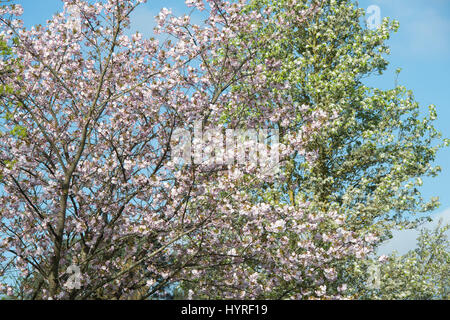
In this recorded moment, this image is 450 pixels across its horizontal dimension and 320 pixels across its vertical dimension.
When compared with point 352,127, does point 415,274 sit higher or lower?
lower

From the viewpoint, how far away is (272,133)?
12.5 metres

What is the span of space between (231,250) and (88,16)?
6.81m

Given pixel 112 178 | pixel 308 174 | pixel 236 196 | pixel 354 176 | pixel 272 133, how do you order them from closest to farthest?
pixel 236 196 < pixel 112 178 < pixel 272 133 < pixel 308 174 < pixel 354 176

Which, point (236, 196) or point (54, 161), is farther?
point (54, 161)

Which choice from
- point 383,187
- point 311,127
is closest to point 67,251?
point 311,127

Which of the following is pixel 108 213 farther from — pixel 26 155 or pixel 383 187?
pixel 383 187

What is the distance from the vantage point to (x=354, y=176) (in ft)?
54.9

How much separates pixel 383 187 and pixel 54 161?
9.61 meters

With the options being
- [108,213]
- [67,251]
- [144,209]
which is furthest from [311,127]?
[67,251]

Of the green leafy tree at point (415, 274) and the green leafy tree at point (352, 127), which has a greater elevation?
the green leafy tree at point (352, 127)

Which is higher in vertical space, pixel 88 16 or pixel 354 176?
pixel 88 16

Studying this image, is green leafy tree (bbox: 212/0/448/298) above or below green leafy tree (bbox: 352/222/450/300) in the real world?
above

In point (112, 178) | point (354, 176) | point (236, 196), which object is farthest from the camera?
point (354, 176)

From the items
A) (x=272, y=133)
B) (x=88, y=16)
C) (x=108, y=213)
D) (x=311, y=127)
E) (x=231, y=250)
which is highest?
(x=88, y=16)
